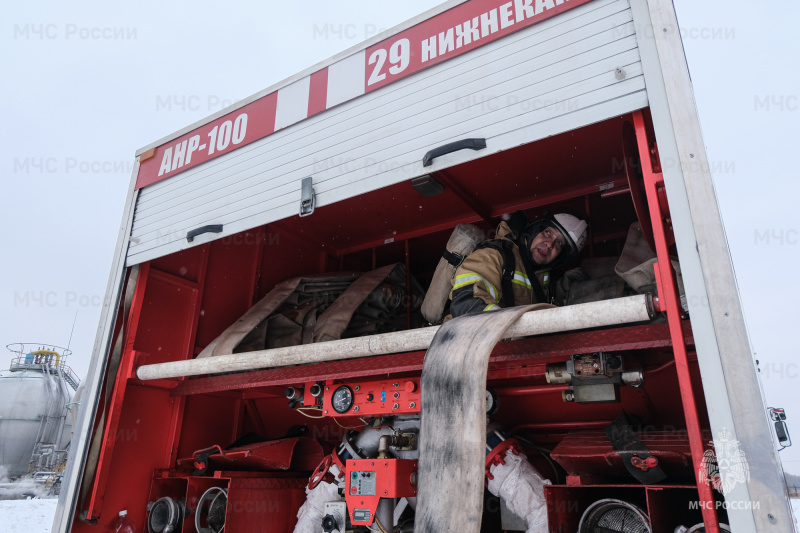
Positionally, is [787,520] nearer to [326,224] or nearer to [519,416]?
[519,416]

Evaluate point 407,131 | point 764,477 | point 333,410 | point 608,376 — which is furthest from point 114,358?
point 764,477

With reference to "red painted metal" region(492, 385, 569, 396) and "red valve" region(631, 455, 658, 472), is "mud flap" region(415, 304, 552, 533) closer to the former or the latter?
"red valve" region(631, 455, 658, 472)

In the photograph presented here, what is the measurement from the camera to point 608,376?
275 centimetres

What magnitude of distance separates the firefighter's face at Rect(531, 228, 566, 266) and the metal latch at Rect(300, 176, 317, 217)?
1596 millimetres

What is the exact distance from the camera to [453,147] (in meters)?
2.80

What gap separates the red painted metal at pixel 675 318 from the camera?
1876 mm

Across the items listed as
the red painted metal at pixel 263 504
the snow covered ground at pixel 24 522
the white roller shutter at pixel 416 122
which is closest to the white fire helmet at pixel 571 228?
the white roller shutter at pixel 416 122

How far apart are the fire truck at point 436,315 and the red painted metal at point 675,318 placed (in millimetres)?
11

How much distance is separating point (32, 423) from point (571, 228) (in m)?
19.7

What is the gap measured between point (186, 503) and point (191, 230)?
6.80ft

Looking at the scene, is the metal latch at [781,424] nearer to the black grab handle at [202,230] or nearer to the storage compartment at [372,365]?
the storage compartment at [372,365]

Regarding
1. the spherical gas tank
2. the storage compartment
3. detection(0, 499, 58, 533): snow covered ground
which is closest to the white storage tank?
the spherical gas tank

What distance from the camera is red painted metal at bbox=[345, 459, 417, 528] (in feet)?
9.99

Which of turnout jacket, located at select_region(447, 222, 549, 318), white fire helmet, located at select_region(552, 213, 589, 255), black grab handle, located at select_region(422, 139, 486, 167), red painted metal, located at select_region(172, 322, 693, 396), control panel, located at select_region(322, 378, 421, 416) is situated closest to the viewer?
red painted metal, located at select_region(172, 322, 693, 396)
